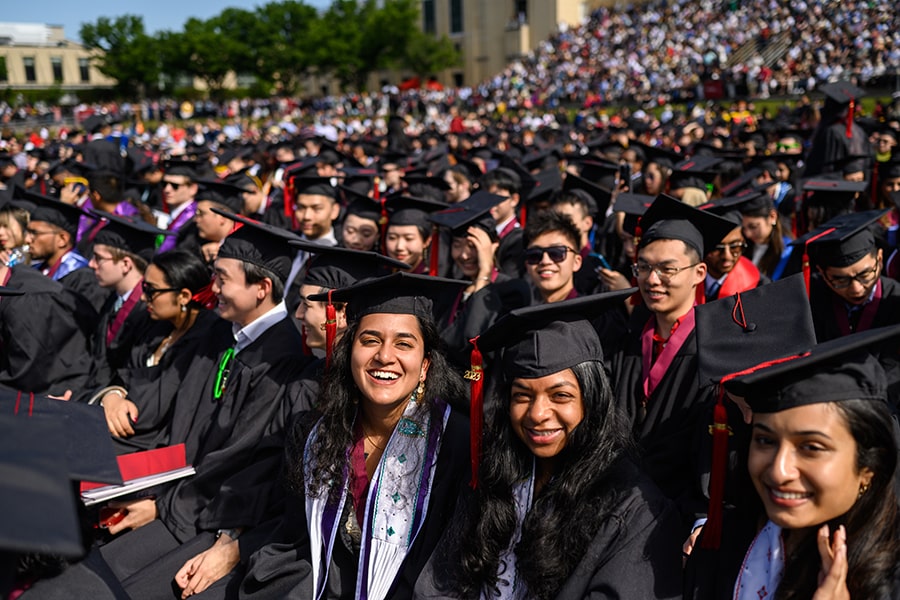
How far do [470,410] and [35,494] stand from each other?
1698mm

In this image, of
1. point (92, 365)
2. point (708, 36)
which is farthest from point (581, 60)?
point (92, 365)

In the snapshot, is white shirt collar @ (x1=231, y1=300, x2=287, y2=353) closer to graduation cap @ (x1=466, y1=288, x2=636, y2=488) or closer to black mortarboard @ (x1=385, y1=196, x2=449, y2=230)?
graduation cap @ (x1=466, y1=288, x2=636, y2=488)

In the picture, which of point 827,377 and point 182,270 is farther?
point 182,270

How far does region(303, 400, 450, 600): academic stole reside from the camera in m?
2.79

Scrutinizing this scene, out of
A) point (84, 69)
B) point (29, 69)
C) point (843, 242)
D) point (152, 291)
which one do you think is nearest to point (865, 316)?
point (843, 242)

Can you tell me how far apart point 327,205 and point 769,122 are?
13.2 metres

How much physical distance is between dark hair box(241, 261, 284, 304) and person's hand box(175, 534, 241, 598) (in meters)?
1.38

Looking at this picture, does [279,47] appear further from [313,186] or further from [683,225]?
[683,225]

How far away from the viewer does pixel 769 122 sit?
1661 cm

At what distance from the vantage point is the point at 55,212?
20.6ft

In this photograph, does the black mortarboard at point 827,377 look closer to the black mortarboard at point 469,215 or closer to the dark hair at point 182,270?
the black mortarboard at point 469,215

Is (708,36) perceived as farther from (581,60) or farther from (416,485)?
(416,485)

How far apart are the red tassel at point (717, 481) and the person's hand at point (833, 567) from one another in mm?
386

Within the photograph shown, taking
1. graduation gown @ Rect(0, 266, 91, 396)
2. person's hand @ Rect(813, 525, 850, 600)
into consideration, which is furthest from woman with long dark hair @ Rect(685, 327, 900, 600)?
graduation gown @ Rect(0, 266, 91, 396)
